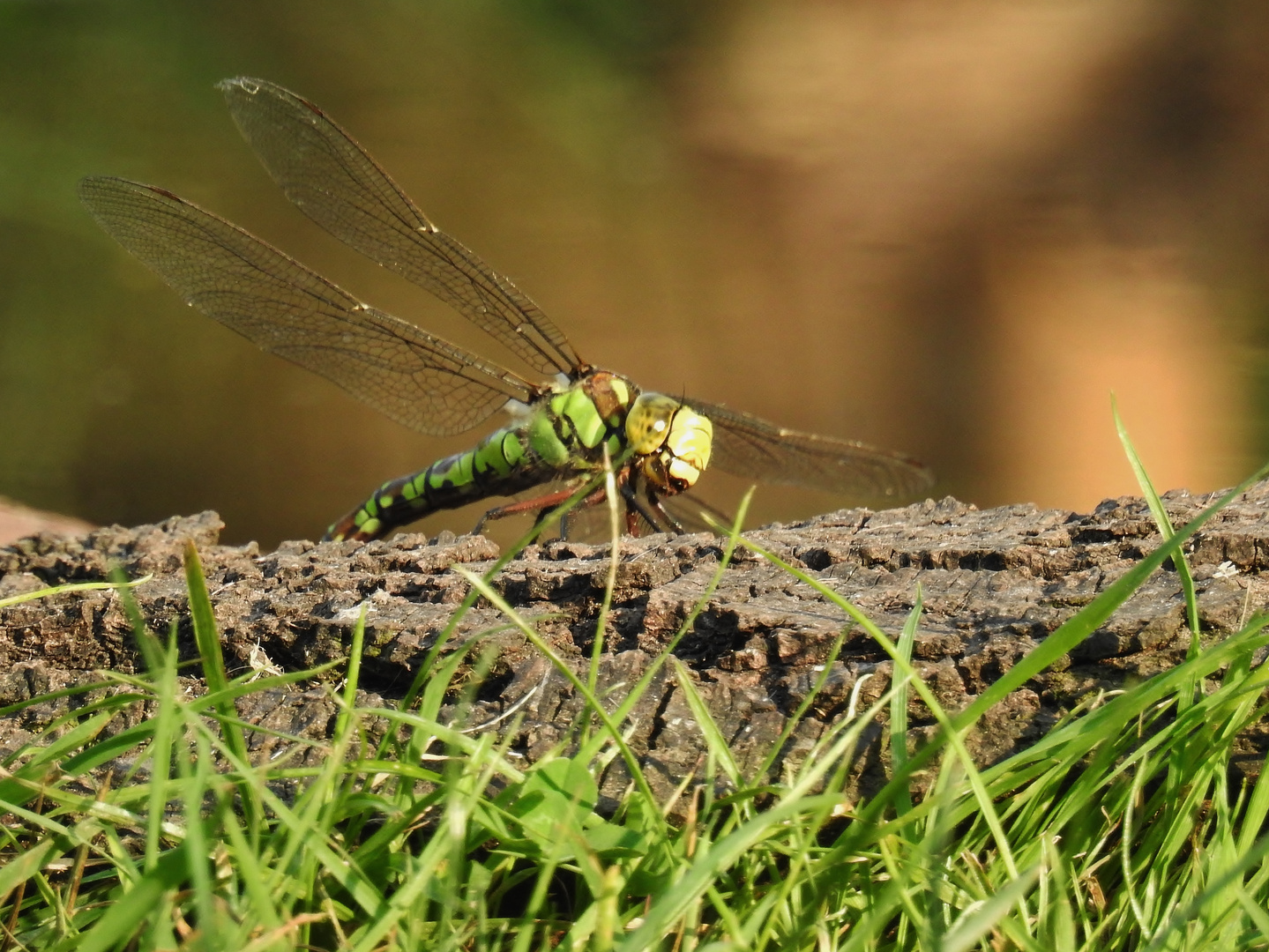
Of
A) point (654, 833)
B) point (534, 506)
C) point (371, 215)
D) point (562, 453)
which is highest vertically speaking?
point (371, 215)

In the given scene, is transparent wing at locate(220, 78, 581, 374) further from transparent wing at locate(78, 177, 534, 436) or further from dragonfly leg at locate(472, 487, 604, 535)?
dragonfly leg at locate(472, 487, 604, 535)

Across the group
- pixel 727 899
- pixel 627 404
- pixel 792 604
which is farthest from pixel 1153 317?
pixel 727 899

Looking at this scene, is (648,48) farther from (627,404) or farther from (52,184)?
(52,184)

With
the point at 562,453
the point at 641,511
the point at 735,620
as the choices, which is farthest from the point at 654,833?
the point at 562,453

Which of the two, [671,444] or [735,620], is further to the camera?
[671,444]

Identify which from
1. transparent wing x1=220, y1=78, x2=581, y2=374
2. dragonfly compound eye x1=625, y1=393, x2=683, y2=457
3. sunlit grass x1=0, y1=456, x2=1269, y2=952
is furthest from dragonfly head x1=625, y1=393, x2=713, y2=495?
sunlit grass x1=0, y1=456, x2=1269, y2=952

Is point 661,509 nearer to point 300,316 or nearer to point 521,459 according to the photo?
point 521,459

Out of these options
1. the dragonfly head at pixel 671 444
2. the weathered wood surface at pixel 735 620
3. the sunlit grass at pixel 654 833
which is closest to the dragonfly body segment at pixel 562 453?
the dragonfly head at pixel 671 444
